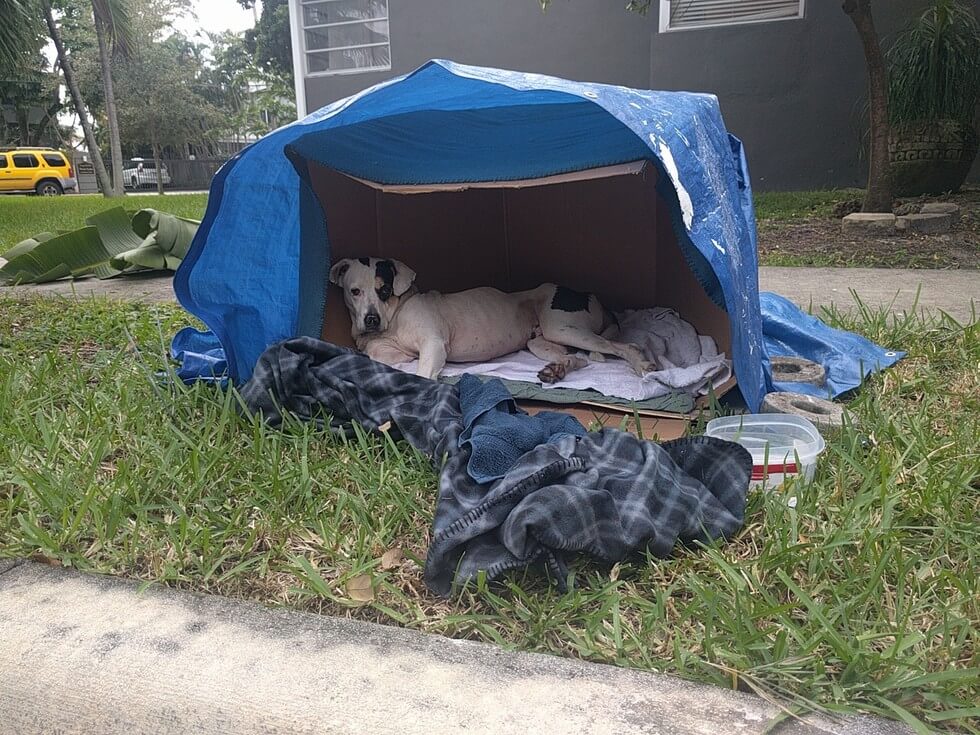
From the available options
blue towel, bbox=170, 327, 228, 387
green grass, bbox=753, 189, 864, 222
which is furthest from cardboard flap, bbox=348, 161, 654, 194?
green grass, bbox=753, 189, 864, 222

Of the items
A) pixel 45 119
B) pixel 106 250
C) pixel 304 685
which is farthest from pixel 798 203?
pixel 45 119

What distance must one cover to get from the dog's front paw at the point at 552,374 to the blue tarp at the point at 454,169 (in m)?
0.75

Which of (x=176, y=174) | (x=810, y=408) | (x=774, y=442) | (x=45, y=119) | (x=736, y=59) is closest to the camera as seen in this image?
(x=774, y=442)

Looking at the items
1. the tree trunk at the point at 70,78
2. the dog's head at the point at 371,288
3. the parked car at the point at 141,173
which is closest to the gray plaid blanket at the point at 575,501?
the dog's head at the point at 371,288

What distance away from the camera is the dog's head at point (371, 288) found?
3549 millimetres

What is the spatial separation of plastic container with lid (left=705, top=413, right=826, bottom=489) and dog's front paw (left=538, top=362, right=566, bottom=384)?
0.97 meters

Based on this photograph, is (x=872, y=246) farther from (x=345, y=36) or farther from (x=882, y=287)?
(x=345, y=36)

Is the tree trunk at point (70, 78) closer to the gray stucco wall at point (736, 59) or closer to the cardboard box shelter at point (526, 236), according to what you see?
the gray stucco wall at point (736, 59)

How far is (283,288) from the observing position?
3342 millimetres

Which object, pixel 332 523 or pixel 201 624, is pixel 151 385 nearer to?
pixel 332 523

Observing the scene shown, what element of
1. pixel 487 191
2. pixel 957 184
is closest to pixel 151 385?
pixel 487 191

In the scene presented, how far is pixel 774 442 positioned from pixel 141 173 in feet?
147

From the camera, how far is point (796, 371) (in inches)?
125

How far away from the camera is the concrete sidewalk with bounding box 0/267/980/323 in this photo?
15.5ft
